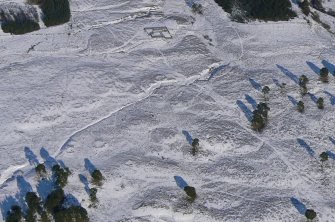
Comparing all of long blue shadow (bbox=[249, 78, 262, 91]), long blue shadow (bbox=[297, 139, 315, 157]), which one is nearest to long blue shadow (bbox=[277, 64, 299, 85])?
long blue shadow (bbox=[249, 78, 262, 91])

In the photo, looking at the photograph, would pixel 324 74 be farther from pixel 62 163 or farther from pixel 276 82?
pixel 62 163

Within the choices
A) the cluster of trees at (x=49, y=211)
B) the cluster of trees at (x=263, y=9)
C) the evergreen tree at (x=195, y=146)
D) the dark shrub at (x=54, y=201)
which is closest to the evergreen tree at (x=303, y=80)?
the cluster of trees at (x=263, y=9)

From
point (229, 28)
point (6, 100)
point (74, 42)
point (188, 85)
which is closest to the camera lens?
point (6, 100)

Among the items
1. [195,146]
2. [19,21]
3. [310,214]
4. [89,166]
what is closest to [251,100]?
[195,146]

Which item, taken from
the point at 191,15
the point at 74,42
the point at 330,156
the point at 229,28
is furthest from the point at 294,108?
the point at 74,42

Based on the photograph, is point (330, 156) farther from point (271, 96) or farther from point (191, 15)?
point (191, 15)

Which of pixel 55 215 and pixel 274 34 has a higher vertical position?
pixel 274 34

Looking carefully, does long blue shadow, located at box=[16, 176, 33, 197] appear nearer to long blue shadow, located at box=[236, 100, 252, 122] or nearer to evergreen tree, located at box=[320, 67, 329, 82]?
long blue shadow, located at box=[236, 100, 252, 122]
